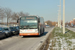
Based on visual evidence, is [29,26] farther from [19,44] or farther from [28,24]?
[19,44]

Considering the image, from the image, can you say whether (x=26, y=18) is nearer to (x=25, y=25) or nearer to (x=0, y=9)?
(x=25, y=25)

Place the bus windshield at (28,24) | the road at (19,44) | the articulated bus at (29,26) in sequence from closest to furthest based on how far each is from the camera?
1. the road at (19,44)
2. the articulated bus at (29,26)
3. the bus windshield at (28,24)

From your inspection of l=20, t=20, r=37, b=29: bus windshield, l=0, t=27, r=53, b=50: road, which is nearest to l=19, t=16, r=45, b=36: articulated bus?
l=20, t=20, r=37, b=29: bus windshield

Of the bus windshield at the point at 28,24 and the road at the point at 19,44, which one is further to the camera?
the bus windshield at the point at 28,24

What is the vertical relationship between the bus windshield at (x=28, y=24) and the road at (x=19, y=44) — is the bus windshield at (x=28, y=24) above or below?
above

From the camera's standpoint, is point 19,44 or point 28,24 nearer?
point 19,44

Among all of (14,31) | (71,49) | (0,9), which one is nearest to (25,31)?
(14,31)

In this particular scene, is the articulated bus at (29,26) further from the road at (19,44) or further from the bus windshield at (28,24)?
the road at (19,44)

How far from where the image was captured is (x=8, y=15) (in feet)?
122

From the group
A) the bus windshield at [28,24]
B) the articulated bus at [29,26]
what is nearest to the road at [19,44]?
the articulated bus at [29,26]

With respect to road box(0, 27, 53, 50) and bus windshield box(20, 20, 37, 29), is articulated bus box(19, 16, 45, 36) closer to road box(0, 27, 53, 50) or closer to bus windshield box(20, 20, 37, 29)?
bus windshield box(20, 20, 37, 29)

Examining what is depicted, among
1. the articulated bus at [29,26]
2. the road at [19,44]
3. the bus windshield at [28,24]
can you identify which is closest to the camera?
the road at [19,44]

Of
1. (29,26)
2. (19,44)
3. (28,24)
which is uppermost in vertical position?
(28,24)

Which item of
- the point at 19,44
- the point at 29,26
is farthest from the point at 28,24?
the point at 19,44
